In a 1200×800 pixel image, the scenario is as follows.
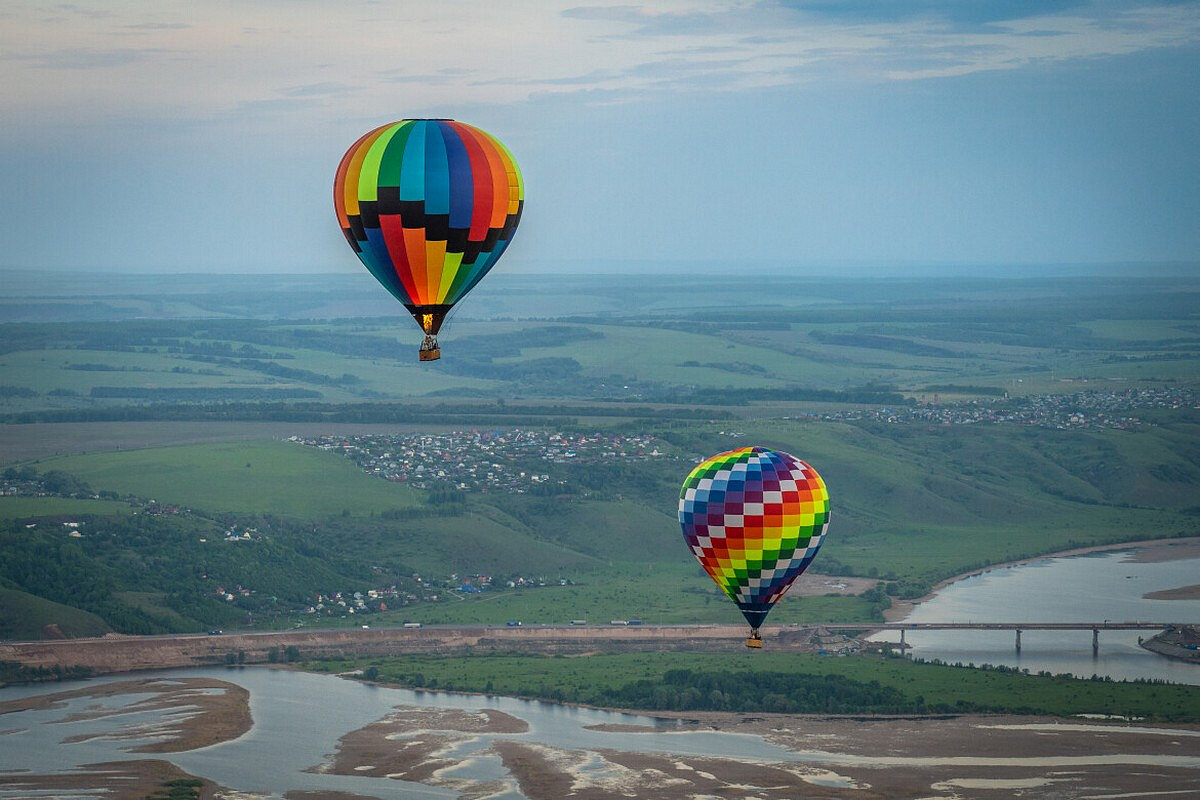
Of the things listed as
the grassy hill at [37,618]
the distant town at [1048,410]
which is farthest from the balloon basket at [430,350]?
the distant town at [1048,410]

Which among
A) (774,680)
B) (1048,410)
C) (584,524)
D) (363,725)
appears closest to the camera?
(363,725)

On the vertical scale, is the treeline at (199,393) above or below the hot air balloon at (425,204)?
below

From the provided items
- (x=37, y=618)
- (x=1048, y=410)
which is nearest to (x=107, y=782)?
(x=37, y=618)

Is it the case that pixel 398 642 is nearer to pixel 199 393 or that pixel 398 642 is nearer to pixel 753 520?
pixel 753 520

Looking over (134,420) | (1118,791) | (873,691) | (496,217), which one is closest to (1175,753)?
(1118,791)

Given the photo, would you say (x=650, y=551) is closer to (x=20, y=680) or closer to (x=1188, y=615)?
(x=1188, y=615)

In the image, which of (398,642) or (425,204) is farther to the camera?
(398,642)

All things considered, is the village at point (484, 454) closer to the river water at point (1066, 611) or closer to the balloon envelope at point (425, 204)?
the river water at point (1066, 611)
